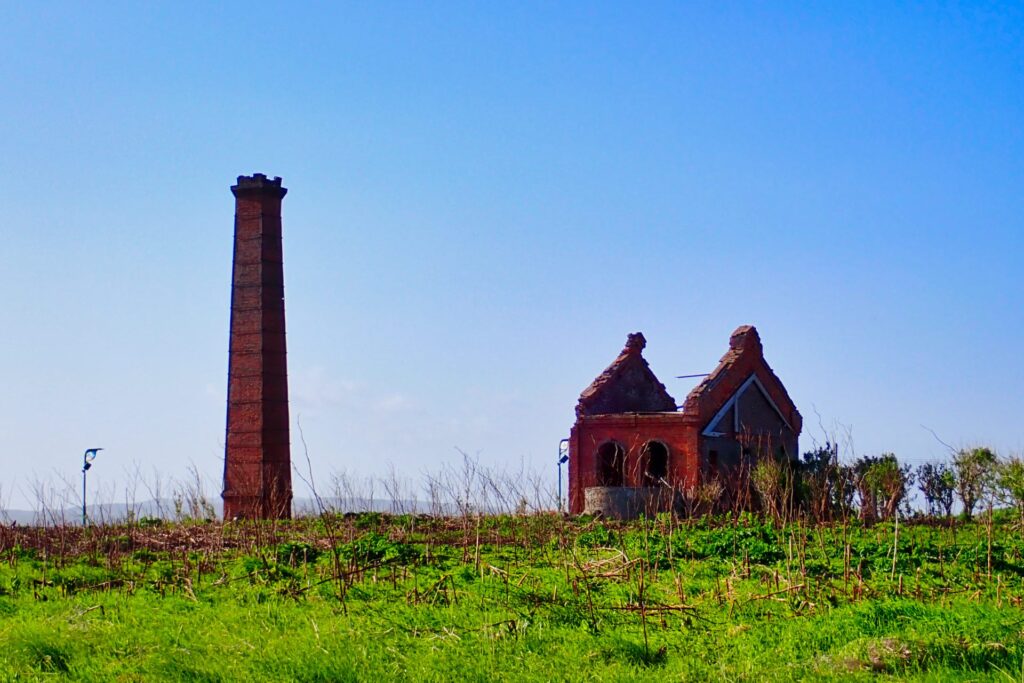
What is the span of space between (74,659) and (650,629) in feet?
16.1

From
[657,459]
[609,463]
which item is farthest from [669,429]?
[609,463]

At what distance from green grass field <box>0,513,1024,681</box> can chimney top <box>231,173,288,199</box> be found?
55.2 ft

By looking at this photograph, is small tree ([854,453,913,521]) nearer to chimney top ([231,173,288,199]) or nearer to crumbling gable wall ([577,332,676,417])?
crumbling gable wall ([577,332,676,417])

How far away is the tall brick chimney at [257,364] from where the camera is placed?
101ft

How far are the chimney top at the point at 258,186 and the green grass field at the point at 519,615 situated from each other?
55.2 feet

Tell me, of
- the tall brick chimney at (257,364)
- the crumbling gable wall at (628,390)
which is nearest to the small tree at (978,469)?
the crumbling gable wall at (628,390)

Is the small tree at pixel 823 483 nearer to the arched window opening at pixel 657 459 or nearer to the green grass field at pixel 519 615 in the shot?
the arched window opening at pixel 657 459

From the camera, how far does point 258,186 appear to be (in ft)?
105

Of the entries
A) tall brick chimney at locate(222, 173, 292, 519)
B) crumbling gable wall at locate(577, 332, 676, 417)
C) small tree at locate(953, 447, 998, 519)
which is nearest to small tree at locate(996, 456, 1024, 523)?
small tree at locate(953, 447, 998, 519)

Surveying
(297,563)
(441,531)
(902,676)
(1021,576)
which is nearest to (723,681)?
(902,676)

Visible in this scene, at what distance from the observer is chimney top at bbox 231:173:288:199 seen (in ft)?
106

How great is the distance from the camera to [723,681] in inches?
328

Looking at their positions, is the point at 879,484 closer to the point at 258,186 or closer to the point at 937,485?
the point at 937,485

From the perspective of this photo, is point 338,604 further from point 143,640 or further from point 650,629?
point 650,629
